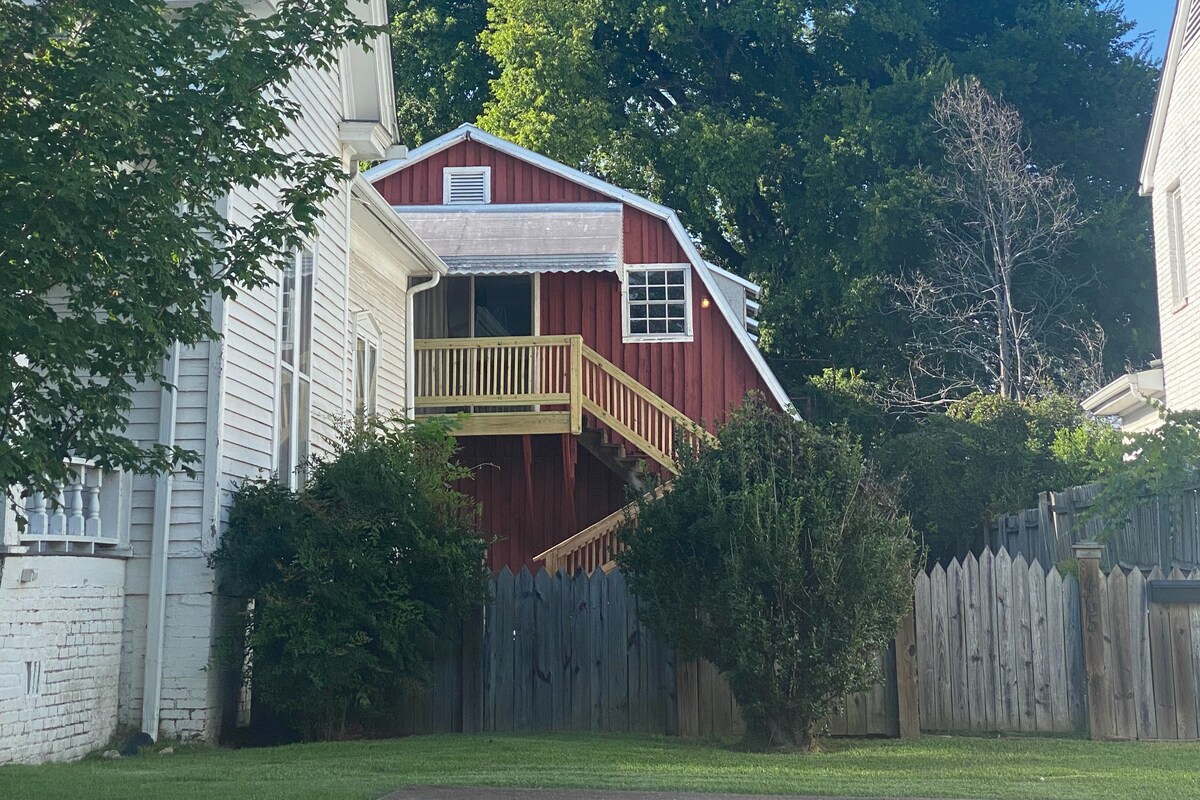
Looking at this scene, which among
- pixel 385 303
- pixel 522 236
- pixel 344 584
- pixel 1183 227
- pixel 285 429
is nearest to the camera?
pixel 344 584

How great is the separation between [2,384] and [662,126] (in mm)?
30528

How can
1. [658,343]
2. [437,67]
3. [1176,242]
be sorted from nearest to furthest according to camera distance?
[1176,242]
[658,343]
[437,67]

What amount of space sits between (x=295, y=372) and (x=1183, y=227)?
1268 centimetres

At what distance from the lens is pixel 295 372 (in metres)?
14.1

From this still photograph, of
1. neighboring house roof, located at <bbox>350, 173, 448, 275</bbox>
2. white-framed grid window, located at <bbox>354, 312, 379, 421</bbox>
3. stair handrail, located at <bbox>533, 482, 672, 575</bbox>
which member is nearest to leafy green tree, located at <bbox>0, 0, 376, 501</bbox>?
neighboring house roof, located at <bbox>350, 173, 448, 275</bbox>

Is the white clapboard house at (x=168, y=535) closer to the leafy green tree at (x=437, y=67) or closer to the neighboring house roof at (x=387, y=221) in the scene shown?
the neighboring house roof at (x=387, y=221)

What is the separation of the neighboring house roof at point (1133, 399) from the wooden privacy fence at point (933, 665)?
860cm

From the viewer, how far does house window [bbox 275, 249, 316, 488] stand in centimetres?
1377

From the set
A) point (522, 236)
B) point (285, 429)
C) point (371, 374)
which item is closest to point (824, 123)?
point (522, 236)

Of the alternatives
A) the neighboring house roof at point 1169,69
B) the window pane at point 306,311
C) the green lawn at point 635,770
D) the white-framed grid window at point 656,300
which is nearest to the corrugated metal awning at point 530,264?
the white-framed grid window at point 656,300

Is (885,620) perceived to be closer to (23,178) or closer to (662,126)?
(23,178)

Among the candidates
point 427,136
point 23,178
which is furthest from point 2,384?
point 427,136

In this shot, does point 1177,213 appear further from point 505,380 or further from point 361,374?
point 361,374

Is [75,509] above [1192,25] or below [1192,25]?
below
